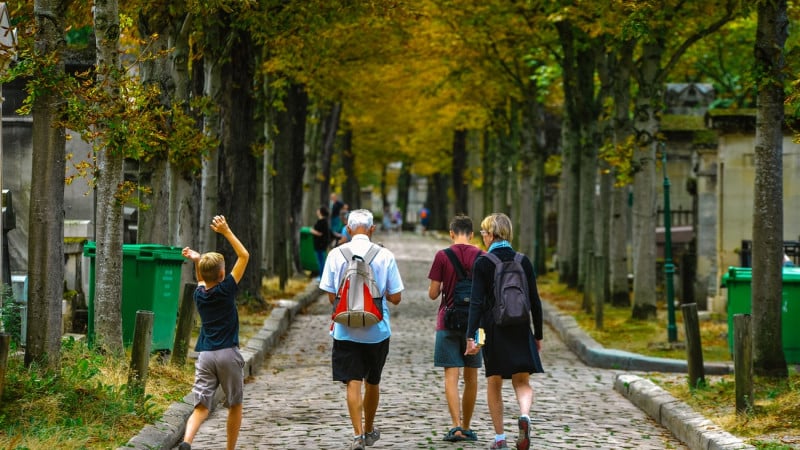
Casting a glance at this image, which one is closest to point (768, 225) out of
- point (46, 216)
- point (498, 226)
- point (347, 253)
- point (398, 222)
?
point (498, 226)

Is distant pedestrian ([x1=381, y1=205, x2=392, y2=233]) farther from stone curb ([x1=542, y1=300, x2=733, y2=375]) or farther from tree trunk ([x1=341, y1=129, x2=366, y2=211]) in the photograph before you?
stone curb ([x1=542, y1=300, x2=733, y2=375])

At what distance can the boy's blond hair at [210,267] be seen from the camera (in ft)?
31.5

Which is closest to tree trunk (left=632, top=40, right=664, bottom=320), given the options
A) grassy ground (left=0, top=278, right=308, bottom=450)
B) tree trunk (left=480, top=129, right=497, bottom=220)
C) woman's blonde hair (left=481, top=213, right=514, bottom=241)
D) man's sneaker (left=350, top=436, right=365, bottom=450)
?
grassy ground (left=0, top=278, right=308, bottom=450)

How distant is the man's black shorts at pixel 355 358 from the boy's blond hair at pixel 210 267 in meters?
1.32

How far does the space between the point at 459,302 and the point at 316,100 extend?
88.1 feet

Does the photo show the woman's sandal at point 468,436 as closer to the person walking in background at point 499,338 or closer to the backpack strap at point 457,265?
the person walking in background at point 499,338

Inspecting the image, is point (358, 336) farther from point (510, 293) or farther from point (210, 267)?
point (210, 267)

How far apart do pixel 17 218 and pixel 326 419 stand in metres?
5.69

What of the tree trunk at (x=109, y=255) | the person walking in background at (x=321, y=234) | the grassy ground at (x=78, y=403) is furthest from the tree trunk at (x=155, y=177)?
the person walking in background at (x=321, y=234)

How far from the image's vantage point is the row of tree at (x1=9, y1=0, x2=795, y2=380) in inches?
480

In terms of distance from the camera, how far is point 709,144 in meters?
27.7

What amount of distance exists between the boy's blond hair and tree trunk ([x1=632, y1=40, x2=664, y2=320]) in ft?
41.8

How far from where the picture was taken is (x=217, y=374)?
9.70 meters

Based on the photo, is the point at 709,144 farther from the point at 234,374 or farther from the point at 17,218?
the point at 234,374
